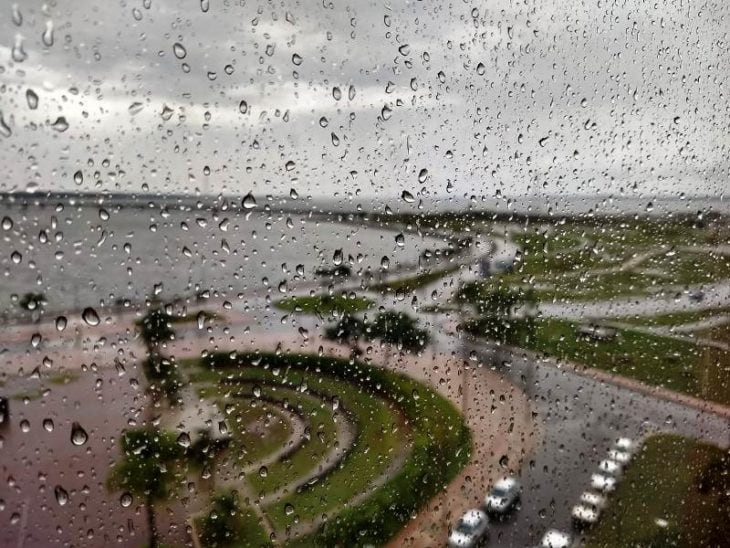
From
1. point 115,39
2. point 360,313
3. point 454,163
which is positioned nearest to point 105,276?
point 115,39

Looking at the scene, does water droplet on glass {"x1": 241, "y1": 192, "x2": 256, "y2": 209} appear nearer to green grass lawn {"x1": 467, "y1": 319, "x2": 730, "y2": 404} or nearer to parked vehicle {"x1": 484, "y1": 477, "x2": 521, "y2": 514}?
green grass lawn {"x1": 467, "y1": 319, "x2": 730, "y2": 404}

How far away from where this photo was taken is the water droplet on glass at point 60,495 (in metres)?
0.64

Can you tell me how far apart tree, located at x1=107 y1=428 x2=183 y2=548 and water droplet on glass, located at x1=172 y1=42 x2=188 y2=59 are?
41 centimetres

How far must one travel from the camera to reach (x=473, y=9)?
938 millimetres

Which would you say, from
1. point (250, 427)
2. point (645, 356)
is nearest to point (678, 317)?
point (645, 356)

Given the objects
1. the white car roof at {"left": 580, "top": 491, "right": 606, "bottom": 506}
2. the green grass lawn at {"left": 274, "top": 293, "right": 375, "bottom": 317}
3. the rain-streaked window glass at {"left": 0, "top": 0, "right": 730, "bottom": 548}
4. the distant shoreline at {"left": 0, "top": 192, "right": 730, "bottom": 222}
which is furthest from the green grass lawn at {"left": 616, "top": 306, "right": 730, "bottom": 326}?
the green grass lawn at {"left": 274, "top": 293, "right": 375, "bottom": 317}

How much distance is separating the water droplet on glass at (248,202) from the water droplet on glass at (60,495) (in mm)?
359

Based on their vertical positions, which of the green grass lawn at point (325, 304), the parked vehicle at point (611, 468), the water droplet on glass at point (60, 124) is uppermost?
the water droplet on glass at point (60, 124)

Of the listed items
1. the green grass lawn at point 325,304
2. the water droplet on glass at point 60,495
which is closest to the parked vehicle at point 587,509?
the green grass lawn at point 325,304

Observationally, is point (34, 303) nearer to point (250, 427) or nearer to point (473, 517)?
point (250, 427)

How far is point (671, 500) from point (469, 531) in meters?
0.57

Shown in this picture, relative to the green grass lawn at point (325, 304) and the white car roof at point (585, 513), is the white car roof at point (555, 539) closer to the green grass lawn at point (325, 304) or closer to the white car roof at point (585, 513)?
the white car roof at point (585, 513)

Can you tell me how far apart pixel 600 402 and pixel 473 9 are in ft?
2.44

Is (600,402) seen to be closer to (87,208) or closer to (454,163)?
(454,163)
